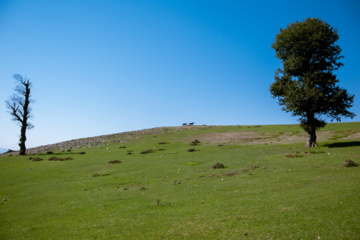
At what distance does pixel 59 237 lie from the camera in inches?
479

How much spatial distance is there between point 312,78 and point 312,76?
0.50 m

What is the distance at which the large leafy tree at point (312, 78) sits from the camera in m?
37.5

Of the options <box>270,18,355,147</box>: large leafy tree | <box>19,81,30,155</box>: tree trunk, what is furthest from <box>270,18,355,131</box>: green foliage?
<box>19,81,30,155</box>: tree trunk

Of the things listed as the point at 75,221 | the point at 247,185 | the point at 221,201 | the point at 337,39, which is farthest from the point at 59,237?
the point at 337,39

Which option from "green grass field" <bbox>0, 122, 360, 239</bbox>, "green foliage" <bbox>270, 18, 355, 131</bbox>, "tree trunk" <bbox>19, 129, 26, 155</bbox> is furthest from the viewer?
"tree trunk" <bbox>19, 129, 26, 155</bbox>

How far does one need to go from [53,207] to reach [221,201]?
1392 centimetres

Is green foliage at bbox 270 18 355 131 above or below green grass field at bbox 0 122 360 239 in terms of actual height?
above

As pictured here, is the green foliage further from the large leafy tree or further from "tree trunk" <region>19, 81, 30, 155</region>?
"tree trunk" <region>19, 81, 30, 155</region>

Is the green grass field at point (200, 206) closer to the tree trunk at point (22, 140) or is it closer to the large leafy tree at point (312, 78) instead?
the large leafy tree at point (312, 78)

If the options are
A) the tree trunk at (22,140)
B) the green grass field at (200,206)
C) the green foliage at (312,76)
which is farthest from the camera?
the tree trunk at (22,140)

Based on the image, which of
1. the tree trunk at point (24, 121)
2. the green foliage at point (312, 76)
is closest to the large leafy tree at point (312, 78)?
the green foliage at point (312, 76)

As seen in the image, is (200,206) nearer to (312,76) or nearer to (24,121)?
(312,76)

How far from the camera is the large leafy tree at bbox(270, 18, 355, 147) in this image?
123 feet

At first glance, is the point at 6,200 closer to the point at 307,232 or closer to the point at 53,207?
the point at 53,207
